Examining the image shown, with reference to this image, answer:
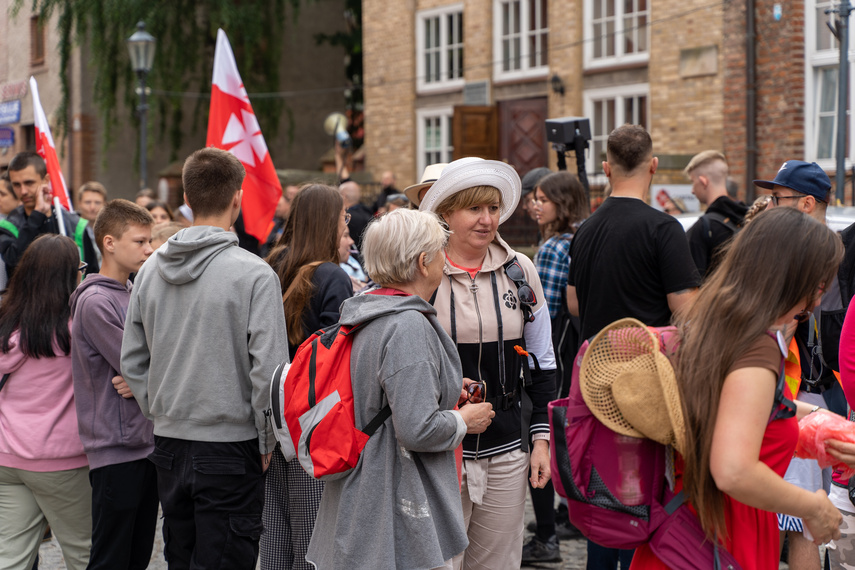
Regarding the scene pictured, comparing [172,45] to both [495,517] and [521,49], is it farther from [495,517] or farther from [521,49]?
[495,517]

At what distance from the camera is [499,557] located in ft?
11.9

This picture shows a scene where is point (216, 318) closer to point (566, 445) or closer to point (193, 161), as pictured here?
point (193, 161)

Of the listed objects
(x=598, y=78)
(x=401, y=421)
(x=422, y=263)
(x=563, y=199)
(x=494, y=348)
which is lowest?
(x=401, y=421)

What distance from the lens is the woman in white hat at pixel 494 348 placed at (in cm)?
362

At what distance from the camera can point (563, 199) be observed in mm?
5941

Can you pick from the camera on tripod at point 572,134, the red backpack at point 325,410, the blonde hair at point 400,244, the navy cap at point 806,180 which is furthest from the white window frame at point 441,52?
the red backpack at point 325,410

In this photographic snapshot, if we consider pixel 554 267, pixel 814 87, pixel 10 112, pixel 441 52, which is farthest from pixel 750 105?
pixel 10 112

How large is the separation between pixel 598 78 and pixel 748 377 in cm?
1650

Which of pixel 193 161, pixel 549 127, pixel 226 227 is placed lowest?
pixel 226 227

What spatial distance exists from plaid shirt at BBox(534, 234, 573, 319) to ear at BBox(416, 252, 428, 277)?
284cm

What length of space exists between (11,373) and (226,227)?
4.47ft

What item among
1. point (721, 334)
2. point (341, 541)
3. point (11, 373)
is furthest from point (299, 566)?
point (721, 334)

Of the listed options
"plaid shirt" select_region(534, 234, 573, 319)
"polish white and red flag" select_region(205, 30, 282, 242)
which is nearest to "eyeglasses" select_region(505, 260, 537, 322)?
"plaid shirt" select_region(534, 234, 573, 319)

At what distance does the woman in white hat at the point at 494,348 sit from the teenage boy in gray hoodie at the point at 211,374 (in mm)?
730
